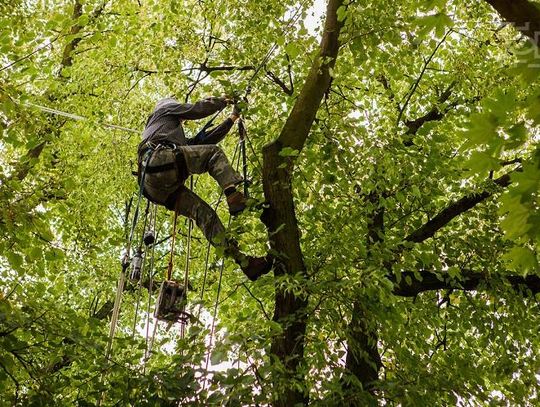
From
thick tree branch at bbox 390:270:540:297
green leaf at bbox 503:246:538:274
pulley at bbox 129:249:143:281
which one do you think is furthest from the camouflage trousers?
green leaf at bbox 503:246:538:274

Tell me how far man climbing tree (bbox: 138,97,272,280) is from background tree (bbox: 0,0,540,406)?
0.75 ft

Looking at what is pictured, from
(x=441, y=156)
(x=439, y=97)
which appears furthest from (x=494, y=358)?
(x=439, y=97)

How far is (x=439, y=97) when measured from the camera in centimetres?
913

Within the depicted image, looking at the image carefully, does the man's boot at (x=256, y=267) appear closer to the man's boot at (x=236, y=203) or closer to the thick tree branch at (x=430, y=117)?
the man's boot at (x=236, y=203)

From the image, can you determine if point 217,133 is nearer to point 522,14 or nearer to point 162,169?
point 162,169

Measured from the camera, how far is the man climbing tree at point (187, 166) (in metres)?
5.00

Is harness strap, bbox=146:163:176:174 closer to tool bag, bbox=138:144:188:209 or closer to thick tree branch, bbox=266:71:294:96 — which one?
tool bag, bbox=138:144:188:209

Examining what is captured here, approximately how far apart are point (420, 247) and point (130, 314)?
8.75 meters

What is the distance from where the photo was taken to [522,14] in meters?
2.10

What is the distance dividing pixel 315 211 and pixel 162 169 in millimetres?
1487

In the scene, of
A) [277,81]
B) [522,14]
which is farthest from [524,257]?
[277,81]

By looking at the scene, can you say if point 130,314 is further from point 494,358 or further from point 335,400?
point 335,400

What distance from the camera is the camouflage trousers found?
202 inches

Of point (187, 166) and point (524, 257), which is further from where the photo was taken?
point (187, 166)
